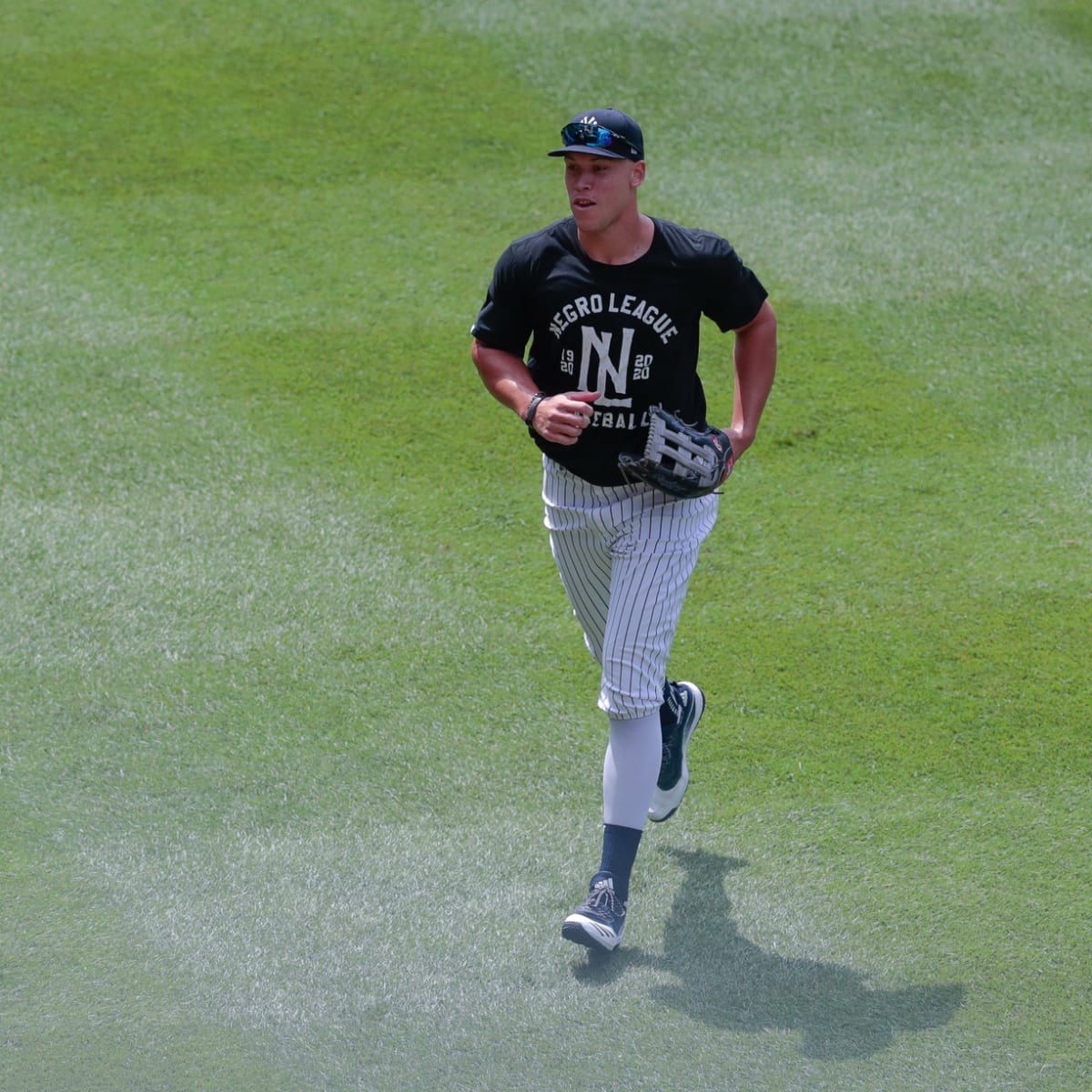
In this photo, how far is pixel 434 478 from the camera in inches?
234

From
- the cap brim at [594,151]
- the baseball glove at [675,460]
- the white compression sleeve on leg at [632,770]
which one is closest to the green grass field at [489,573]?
the white compression sleeve on leg at [632,770]

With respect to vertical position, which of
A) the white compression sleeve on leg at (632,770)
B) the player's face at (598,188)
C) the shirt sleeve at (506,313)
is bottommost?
the white compression sleeve on leg at (632,770)

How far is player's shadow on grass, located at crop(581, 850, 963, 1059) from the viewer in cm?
333

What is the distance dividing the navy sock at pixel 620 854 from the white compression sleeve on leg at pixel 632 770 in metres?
0.02

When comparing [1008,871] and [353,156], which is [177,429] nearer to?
[353,156]

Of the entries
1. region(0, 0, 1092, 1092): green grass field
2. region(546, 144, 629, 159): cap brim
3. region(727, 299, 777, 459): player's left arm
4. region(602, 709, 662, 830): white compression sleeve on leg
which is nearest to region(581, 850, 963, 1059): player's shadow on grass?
region(0, 0, 1092, 1092): green grass field

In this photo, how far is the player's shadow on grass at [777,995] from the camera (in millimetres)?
3332

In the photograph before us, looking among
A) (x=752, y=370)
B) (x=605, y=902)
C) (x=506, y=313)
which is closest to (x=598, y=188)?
(x=506, y=313)

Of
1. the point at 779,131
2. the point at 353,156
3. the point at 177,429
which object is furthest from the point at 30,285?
the point at 779,131

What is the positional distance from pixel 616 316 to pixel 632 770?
3.70 feet

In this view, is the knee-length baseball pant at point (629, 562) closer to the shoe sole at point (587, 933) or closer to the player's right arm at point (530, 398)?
the player's right arm at point (530, 398)

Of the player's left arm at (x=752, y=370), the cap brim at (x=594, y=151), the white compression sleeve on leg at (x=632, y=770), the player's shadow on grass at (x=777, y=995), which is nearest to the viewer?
the player's shadow on grass at (x=777, y=995)

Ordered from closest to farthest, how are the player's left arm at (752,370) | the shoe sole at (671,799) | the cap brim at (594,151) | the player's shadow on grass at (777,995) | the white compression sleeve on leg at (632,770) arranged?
1. the player's shadow on grass at (777,995)
2. the cap brim at (594,151)
3. the white compression sleeve on leg at (632,770)
4. the player's left arm at (752,370)
5. the shoe sole at (671,799)

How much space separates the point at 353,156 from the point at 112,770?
4660 mm
